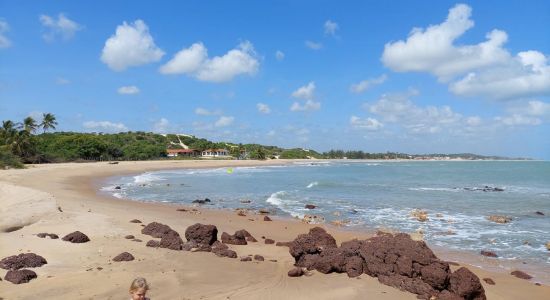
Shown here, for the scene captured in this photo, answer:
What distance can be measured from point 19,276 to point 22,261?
2.99 ft

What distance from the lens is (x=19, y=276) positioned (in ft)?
29.0

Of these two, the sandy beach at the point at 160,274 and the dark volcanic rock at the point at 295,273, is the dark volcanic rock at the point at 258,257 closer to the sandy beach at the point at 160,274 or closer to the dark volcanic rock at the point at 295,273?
the sandy beach at the point at 160,274

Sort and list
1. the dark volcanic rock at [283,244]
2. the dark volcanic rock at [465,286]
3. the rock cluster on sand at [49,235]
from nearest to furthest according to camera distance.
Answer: the dark volcanic rock at [465,286]
the rock cluster on sand at [49,235]
the dark volcanic rock at [283,244]

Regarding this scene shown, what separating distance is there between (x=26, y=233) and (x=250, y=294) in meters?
8.20

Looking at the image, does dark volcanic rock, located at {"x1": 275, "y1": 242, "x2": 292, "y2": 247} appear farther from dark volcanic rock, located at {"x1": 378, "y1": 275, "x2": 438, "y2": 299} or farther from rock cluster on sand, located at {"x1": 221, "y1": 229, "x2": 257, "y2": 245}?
dark volcanic rock, located at {"x1": 378, "y1": 275, "x2": 438, "y2": 299}

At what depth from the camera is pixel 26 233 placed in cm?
1298

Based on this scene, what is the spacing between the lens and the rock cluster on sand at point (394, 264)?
28.6 feet

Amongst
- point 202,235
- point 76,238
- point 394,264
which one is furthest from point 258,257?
point 76,238

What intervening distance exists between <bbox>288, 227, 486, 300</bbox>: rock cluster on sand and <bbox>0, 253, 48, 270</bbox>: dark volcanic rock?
5.99 m

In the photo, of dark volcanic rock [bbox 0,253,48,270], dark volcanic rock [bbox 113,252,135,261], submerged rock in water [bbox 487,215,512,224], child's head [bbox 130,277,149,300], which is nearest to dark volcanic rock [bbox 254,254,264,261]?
dark volcanic rock [bbox 113,252,135,261]

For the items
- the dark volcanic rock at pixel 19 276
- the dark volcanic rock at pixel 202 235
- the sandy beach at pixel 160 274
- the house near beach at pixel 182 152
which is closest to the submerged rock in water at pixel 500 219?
the sandy beach at pixel 160 274

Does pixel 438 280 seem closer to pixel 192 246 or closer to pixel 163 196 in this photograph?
pixel 192 246

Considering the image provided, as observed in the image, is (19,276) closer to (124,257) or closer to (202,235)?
(124,257)

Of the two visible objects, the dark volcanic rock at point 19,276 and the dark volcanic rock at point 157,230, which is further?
the dark volcanic rock at point 157,230
